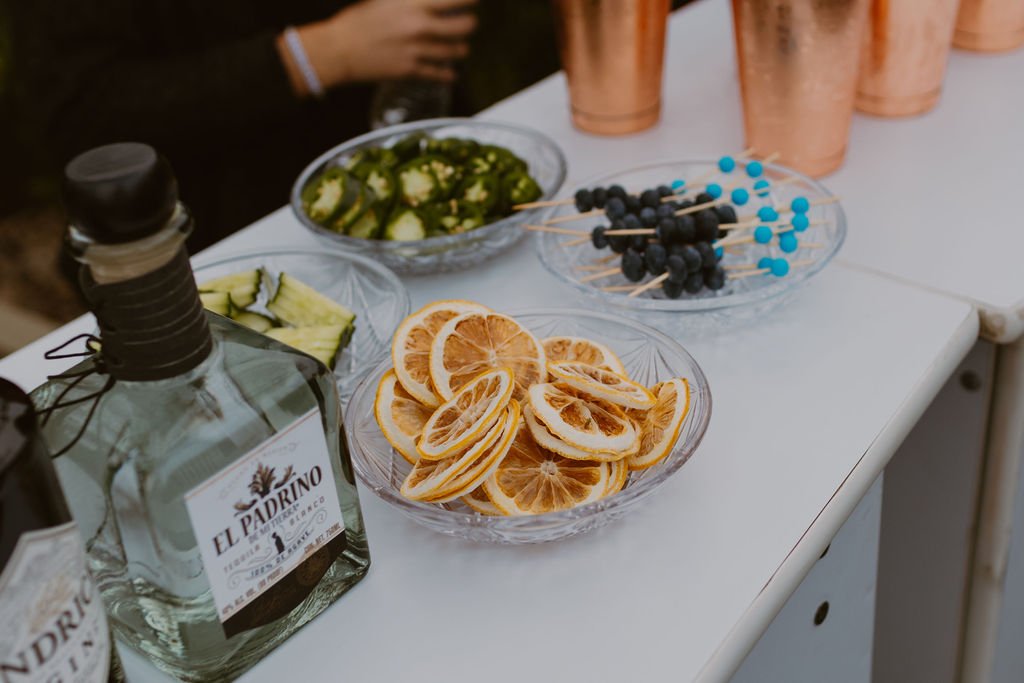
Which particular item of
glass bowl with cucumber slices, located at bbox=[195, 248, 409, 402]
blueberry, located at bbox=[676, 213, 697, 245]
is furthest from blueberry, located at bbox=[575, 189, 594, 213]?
glass bowl with cucumber slices, located at bbox=[195, 248, 409, 402]

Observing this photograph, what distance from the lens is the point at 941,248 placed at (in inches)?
40.1

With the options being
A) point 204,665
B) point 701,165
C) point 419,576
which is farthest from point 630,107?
point 204,665

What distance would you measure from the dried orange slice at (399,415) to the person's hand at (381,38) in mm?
1045

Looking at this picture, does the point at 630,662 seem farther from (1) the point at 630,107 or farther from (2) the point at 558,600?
(1) the point at 630,107

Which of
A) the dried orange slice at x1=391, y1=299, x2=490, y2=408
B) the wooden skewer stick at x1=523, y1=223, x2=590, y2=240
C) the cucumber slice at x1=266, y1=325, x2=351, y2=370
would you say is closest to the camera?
the dried orange slice at x1=391, y1=299, x2=490, y2=408

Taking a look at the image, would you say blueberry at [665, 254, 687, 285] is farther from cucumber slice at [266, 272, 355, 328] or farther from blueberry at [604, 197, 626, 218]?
cucumber slice at [266, 272, 355, 328]

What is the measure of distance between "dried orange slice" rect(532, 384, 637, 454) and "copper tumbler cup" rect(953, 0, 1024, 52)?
104 cm

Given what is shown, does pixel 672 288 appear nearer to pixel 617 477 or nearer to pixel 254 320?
pixel 617 477

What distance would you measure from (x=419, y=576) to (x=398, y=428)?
105 mm

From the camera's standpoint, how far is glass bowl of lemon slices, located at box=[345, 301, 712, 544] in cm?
67

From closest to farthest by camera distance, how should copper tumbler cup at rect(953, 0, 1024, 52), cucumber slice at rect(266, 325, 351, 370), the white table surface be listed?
the white table surface, cucumber slice at rect(266, 325, 351, 370), copper tumbler cup at rect(953, 0, 1024, 52)

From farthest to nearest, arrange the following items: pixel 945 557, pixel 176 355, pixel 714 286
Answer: pixel 945 557, pixel 714 286, pixel 176 355

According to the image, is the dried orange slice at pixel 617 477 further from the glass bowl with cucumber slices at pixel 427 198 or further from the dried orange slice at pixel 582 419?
the glass bowl with cucumber slices at pixel 427 198

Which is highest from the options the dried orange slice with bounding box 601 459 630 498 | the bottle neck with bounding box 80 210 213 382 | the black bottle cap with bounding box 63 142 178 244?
the black bottle cap with bounding box 63 142 178 244
